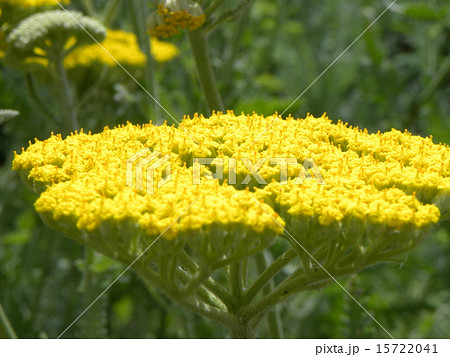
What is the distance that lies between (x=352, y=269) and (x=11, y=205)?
2432 millimetres

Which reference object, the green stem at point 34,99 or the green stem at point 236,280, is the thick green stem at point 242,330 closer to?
the green stem at point 236,280

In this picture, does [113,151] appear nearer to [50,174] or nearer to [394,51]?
[50,174]

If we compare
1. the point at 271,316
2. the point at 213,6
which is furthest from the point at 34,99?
the point at 271,316

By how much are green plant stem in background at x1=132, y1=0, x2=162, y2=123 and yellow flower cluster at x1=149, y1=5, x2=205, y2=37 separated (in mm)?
319

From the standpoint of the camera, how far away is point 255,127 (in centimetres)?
151

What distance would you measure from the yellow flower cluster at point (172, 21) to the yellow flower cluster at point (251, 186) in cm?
31

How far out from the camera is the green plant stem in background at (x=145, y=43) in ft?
6.86

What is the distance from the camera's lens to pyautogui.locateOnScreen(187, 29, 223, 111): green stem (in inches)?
72.6

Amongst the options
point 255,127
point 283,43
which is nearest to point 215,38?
point 283,43

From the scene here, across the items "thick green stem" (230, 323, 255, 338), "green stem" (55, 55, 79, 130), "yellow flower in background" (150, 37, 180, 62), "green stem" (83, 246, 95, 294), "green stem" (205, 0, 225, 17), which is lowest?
"green stem" (83, 246, 95, 294)

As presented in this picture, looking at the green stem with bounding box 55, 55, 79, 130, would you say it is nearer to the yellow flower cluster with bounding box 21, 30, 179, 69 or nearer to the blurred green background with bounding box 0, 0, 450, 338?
the blurred green background with bounding box 0, 0, 450, 338

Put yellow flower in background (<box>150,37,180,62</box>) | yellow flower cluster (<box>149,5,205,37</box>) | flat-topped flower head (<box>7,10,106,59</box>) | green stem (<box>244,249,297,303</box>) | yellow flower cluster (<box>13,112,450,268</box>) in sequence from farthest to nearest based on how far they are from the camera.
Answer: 1. yellow flower in background (<box>150,37,180,62</box>)
2. flat-topped flower head (<box>7,10,106,59</box>)
3. yellow flower cluster (<box>149,5,205,37</box>)
4. green stem (<box>244,249,297,303</box>)
5. yellow flower cluster (<box>13,112,450,268</box>)

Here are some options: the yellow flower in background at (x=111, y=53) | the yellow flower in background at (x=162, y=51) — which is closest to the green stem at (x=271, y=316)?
the yellow flower in background at (x=111, y=53)

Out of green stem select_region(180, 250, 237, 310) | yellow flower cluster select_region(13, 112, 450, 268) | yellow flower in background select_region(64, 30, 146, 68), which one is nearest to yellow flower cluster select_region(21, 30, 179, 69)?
yellow flower in background select_region(64, 30, 146, 68)
